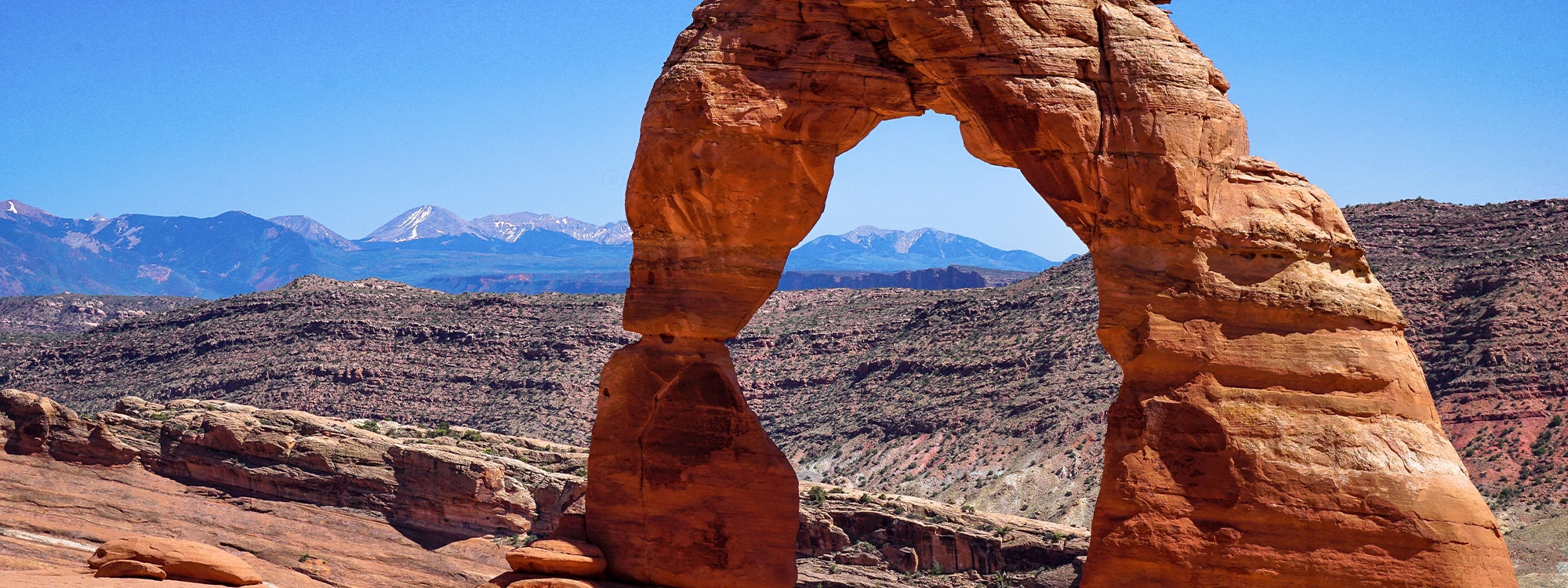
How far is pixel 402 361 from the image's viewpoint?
3184 inches

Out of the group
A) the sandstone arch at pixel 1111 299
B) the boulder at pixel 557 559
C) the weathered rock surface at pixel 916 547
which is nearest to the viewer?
the sandstone arch at pixel 1111 299

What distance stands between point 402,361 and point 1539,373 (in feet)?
182

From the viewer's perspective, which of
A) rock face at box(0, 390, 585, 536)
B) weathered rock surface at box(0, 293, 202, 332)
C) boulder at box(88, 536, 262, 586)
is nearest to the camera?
boulder at box(88, 536, 262, 586)

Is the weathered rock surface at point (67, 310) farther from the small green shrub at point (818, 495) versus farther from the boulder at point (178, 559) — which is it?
the boulder at point (178, 559)

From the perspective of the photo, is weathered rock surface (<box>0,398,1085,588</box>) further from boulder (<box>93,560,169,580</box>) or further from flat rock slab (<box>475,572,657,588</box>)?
flat rock slab (<box>475,572,657,588</box>)

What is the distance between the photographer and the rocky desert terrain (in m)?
54.3

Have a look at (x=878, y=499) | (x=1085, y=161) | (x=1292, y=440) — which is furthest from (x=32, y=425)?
(x=1292, y=440)

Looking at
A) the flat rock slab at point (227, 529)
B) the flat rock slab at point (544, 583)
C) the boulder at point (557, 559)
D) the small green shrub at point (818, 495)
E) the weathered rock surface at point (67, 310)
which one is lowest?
the flat rock slab at point (227, 529)

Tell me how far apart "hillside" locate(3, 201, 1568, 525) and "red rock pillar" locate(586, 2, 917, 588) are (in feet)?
105

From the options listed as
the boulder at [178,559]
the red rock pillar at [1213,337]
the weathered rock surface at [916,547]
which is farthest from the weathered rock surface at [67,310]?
the red rock pillar at [1213,337]

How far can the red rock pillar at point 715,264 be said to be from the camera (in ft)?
57.6

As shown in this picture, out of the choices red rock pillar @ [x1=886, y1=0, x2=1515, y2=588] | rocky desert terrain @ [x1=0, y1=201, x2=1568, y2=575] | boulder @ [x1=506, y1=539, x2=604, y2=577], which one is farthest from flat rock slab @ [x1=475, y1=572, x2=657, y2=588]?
rocky desert terrain @ [x1=0, y1=201, x2=1568, y2=575]

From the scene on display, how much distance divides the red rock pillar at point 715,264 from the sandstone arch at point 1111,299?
29 mm

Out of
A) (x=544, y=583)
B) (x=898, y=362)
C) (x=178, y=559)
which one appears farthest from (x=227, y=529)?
(x=898, y=362)
